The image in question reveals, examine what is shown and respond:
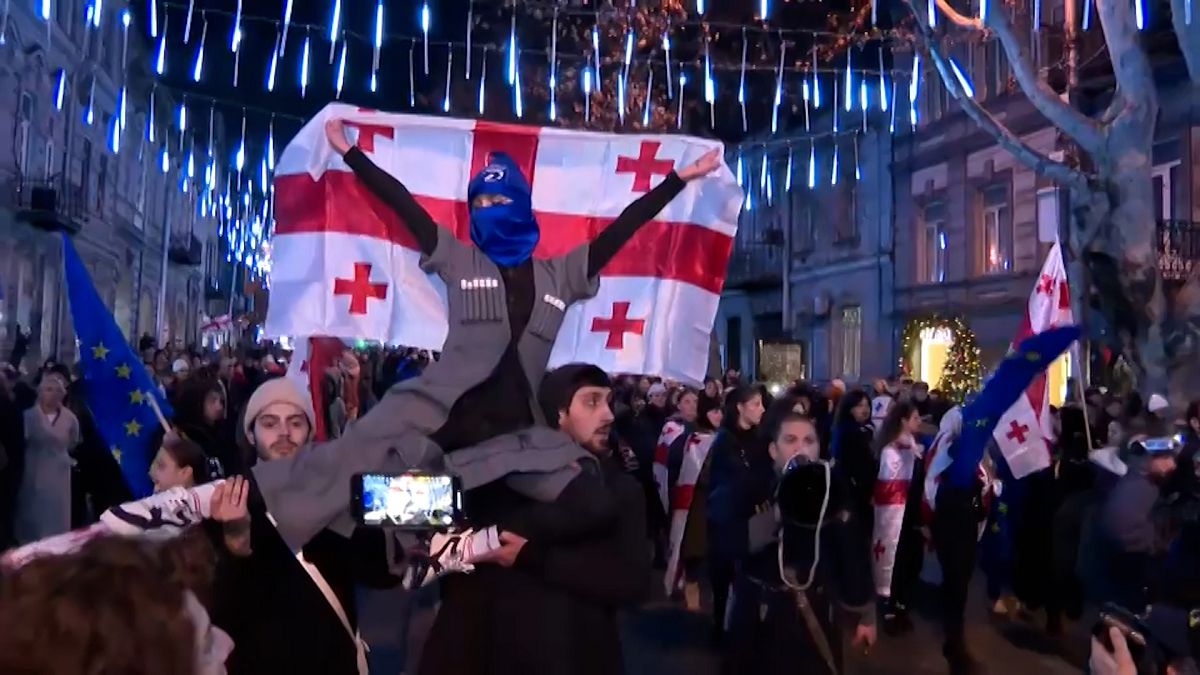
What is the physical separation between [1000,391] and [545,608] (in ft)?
17.3

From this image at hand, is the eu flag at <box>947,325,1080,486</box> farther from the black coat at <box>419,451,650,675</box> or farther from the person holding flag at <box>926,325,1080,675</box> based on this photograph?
the black coat at <box>419,451,650,675</box>

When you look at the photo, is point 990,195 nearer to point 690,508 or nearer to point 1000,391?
point 690,508

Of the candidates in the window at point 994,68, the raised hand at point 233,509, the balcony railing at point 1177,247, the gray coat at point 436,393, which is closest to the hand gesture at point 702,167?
the gray coat at point 436,393

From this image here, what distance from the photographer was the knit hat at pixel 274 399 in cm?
383

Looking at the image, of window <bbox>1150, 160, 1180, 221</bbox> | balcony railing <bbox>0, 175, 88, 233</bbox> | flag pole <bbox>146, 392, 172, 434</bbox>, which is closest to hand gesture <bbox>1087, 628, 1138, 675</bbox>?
flag pole <bbox>146, 392, 172, 434</bbox>

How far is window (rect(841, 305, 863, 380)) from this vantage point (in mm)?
31312

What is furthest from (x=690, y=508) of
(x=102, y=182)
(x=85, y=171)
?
(x=102, y=182)

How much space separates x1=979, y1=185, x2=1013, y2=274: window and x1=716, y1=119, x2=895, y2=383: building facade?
147 inches

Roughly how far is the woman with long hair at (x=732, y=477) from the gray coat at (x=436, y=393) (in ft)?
3.77

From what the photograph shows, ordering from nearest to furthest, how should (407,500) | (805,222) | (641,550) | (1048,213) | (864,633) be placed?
(407,500) → (641,550) → (864,633) → (1048,213) → (805,222)

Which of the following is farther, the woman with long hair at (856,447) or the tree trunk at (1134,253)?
the tree trunk at (1134,253)

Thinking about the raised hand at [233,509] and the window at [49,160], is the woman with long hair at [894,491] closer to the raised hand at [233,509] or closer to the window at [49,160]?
the raised hand at [233,509]

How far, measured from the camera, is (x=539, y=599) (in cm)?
356

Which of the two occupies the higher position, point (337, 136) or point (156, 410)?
point (337, 136)
